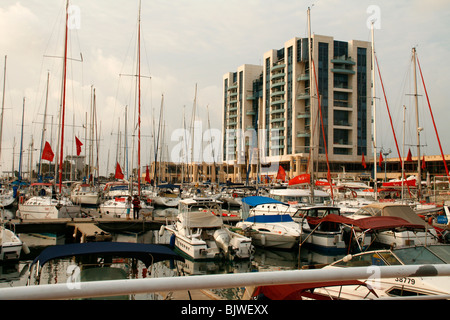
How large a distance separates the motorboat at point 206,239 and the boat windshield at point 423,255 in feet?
30.8

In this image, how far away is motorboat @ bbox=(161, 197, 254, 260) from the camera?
718 inches

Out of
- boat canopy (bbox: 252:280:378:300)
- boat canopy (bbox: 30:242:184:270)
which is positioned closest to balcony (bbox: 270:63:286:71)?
boat canopy (bbox: 30:242:184:270)

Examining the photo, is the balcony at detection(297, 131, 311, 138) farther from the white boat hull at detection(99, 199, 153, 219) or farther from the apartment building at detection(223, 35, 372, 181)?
the white boat hull at detection(99, 199, 153, 219)

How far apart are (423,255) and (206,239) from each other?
11797mm

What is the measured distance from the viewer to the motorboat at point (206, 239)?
18.2m

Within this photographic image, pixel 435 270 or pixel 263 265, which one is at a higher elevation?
pixel 435 270

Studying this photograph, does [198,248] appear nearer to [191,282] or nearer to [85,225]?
[85,225]

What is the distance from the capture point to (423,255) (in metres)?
10.2

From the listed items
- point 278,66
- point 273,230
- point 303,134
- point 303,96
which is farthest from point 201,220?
point 278,66

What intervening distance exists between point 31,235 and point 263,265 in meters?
16.7

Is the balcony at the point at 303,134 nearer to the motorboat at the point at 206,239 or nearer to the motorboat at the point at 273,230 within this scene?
the motorboat at the point at 273,230

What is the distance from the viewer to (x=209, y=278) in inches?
98.2
